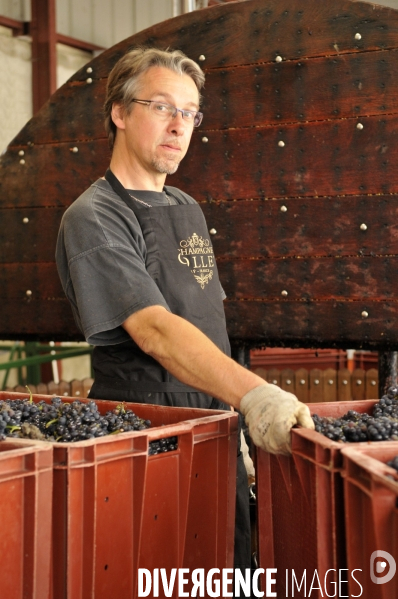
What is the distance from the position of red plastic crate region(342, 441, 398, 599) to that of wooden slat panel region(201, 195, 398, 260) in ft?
6.70

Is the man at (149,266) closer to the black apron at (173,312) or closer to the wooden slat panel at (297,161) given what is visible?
the black apron at (173,312)

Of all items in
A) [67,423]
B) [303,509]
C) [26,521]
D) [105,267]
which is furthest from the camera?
[105,267]

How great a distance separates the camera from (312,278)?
3.75 meters

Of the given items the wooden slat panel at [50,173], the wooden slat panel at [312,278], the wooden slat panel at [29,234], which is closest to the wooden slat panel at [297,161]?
the wooden slat panel at [312,278]

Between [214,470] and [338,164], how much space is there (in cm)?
197

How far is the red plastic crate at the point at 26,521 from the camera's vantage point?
1679 millimetres

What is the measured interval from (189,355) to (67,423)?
15.9 inches

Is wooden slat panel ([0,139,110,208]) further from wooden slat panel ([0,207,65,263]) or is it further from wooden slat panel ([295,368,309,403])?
wooden slat panel ([295,368,309,403])

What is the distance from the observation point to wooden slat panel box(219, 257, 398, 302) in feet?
11.9

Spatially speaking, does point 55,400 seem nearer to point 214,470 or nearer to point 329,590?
point 214,470

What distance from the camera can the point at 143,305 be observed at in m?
2.41

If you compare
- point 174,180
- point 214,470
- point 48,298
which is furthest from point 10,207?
point 214,470

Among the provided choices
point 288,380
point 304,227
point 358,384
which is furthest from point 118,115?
point 358,384

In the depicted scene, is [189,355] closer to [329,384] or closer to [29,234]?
[29,234]
